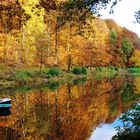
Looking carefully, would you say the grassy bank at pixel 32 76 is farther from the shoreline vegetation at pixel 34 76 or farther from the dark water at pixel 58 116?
the dark water at pixel 58 116

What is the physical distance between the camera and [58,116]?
22.2 meters

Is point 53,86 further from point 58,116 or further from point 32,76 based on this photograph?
point 58,116

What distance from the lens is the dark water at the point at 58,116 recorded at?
1758 cm

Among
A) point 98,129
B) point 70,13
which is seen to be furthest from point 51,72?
point 70,13

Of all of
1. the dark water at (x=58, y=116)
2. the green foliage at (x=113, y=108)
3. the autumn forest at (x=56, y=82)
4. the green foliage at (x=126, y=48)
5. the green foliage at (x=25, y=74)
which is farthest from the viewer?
the green foliage at (x=126, y=48)

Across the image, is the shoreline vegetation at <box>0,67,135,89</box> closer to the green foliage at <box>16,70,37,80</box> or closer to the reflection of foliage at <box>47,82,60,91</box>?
the green foliage at <box>16,70,37,80</box>

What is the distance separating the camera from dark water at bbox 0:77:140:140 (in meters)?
17.6

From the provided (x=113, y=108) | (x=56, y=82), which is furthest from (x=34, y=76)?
(x=113, y=108)

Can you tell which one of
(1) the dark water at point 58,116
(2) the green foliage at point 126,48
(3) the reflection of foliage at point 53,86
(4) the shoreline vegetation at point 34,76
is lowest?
(1) the dark water at point 58,116

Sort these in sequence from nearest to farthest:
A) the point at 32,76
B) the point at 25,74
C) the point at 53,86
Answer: the point at 53,86 < the point at 25,74 < the point at 32,76

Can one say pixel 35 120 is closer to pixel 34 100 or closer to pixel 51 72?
pixel 34 100

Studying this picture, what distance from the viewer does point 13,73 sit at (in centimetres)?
3953

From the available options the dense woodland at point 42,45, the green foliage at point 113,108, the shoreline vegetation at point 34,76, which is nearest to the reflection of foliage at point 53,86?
the shoreline vegetation at point 34,76

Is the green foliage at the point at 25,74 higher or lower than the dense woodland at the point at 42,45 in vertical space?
lower
